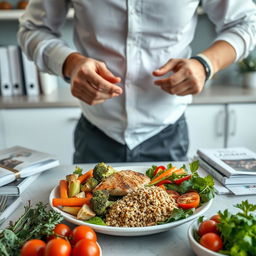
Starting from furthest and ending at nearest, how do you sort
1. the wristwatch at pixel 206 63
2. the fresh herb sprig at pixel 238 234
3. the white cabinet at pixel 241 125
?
the white cabinet at pixel 241 125 < the wristwatch at pixel 206 63 < the fresh herb sprig at pixel 238 234

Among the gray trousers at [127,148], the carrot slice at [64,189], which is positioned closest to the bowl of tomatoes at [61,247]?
the carrot slice at [64,189]

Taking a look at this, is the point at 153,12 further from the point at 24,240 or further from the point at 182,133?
the point at 24,240

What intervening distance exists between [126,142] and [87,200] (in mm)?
447

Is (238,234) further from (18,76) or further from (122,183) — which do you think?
(18,76)

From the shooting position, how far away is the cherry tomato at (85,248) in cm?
52

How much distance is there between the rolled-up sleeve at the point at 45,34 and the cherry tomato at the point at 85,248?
0.68 meters

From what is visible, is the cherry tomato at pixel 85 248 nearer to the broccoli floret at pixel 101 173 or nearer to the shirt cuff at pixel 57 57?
the broccoli floret at pixel 101 173

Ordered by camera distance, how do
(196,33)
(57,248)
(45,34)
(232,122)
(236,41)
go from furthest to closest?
(196,33)
(232,122)
(45,34)
(236,41)
(57,248)

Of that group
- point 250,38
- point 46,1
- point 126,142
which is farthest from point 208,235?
point 46,1

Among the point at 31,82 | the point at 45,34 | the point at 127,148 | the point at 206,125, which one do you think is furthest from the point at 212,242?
the point at 31,82

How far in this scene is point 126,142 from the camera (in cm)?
116

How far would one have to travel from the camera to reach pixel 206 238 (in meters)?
0.55

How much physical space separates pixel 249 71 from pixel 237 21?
3.65 feet

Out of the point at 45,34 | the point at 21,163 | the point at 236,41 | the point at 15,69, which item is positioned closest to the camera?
the point at 21,163
